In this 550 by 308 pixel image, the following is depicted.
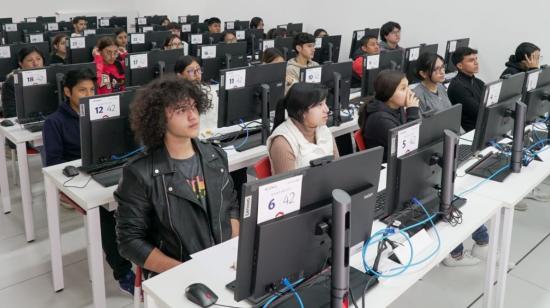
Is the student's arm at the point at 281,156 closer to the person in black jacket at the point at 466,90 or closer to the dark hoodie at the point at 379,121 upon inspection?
the dark hoodie at the point at 379,121

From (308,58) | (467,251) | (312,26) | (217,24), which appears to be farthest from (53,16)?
(467,251)

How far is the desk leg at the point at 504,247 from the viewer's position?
2082 mm

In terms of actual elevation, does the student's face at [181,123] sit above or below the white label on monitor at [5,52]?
below

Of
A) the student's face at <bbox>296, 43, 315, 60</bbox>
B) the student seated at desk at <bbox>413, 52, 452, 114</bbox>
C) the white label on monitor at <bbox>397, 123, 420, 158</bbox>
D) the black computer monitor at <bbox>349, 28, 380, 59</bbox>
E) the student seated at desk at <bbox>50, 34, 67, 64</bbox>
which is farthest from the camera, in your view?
the black computer monitor at <bbox>349, 28, 380, 59</bbox>

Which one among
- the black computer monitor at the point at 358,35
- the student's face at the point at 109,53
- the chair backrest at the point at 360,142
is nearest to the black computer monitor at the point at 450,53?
the black computer monitor at the point at 358,35

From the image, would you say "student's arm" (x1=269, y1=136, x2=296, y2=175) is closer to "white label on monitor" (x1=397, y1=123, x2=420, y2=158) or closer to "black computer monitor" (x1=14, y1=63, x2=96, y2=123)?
"white label on monitor" (x1=397, y1=123, x2=420, y2=158)

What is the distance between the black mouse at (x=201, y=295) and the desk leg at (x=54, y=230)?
48.3 inches

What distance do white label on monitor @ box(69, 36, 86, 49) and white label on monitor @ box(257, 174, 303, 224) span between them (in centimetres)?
474

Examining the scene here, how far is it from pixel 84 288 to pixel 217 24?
18.8ft

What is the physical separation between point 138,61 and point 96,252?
2027 millimetres

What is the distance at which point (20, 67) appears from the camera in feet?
13.0

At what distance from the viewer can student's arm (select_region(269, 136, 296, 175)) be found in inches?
84.5

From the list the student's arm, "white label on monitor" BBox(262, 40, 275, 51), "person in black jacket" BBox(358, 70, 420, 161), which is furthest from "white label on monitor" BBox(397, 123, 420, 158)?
"white label on monitor" BBox(262, 40, 275, 51)

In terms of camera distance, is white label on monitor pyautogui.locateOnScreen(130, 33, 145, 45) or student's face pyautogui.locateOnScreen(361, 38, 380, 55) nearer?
student's face pyautogui.locateOnScreen(361, 38, 380, 55)
